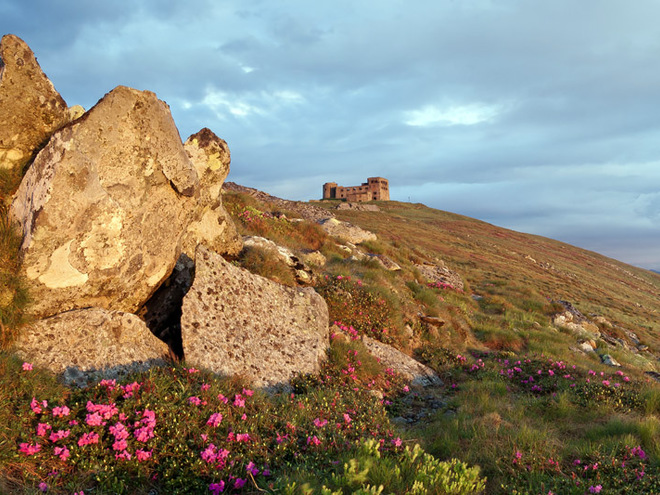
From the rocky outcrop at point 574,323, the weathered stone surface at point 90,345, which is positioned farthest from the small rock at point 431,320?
the rocky outcrop at point 574,323

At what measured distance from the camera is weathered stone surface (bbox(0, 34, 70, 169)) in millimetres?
5957

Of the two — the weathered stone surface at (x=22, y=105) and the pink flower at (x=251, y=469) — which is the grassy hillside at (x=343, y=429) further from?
the weathered stone surface at (x=22, y=105)

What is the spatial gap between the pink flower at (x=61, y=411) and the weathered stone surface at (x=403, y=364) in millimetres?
6198

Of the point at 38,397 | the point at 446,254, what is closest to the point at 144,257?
the point at 38,397

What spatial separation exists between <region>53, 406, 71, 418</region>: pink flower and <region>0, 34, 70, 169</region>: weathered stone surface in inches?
165

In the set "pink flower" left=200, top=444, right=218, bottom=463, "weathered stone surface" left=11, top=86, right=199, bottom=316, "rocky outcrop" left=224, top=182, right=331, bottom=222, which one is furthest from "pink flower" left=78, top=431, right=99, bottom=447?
"rocky outcrop" left=224, top=182, right=331, bottom=222

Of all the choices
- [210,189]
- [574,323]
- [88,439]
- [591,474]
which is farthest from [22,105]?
[574,323]

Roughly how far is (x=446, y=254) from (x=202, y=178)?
125ft

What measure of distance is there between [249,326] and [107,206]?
3155mm

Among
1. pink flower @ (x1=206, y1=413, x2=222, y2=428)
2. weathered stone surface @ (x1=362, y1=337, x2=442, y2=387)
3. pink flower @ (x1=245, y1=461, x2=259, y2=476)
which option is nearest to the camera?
pink flower @ (x1=245, y1=461, x2=259, y2=476)

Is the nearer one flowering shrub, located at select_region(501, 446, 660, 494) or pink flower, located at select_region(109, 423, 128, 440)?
pink flower, located at select_region(109, 423, 128, 440)

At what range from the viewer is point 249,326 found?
7273mm

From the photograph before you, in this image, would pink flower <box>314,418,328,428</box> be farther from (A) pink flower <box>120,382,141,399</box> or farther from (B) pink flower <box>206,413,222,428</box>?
(A) pink flower <box>120,382,141,399</box>

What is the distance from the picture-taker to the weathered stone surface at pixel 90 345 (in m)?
5.08
